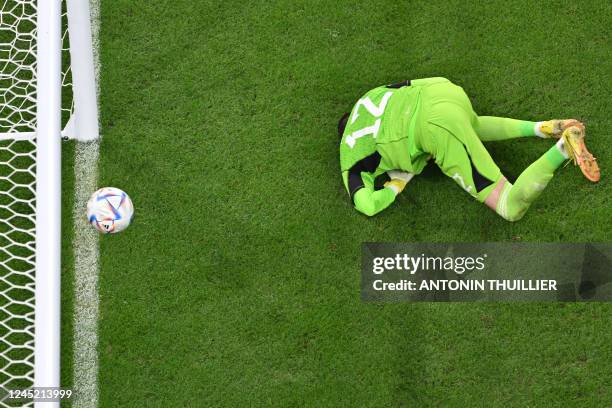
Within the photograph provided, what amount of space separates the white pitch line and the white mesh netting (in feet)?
0.92

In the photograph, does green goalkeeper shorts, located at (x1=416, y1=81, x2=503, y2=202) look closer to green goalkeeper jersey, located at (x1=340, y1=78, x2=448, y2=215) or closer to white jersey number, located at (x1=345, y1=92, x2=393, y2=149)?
green goalkeeper jersey, located at (x1=340, y1=78, x2=448, y2=215)

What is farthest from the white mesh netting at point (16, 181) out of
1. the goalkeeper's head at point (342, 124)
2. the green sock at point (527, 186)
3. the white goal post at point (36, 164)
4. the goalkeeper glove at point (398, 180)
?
the green sock at point (527, 186)

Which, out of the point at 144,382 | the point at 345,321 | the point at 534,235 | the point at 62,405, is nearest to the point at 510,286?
the point at 534,235

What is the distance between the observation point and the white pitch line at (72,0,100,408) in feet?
16.2

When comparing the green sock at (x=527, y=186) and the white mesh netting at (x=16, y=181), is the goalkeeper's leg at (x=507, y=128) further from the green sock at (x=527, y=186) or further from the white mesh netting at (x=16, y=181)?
the white mesh netting at (x=16, y=181)

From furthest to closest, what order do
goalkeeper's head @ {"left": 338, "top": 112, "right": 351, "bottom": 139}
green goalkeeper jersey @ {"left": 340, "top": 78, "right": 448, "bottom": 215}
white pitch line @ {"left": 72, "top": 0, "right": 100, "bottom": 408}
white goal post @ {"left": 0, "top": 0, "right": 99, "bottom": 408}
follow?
goalkeeper's head @ {"left": 338, "top": 112, "right": 351, "bottom": 139}
white pitch line @ {"left": 72, "top": 0, "right": 100, "bottom": 408}
green goalkeeper jersey @ {"left": 340, "top": 78, "right": 448, "bottom": 215}
white goal post @ {"left": 0, "top": 0, "right": 99, "bottom": 408}

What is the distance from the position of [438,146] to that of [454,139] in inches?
4.0

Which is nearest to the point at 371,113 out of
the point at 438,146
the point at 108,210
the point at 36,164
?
the point at 438,146

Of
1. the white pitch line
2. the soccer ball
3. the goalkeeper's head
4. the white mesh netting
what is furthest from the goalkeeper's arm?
the white mesh netting

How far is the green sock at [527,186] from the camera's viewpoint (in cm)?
442

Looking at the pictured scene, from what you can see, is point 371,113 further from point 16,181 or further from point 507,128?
point 16,181

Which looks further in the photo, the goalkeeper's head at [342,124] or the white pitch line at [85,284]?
the goalkeeper's head at [342,124]

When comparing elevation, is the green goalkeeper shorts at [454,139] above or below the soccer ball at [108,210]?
above

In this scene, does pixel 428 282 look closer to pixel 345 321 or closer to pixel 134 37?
pixel 345 321
